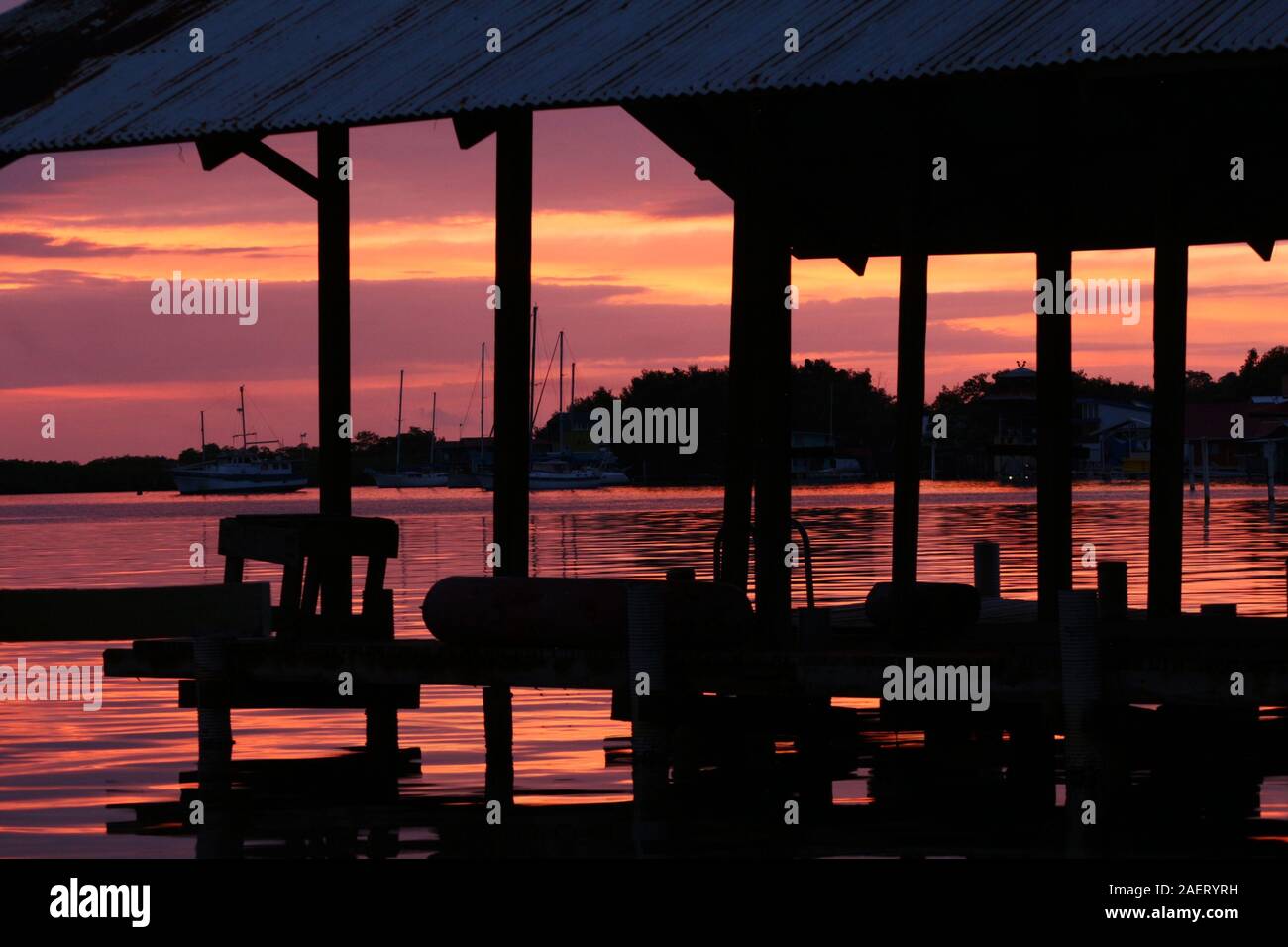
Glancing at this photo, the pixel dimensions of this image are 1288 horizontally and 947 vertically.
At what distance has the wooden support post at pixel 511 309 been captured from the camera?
16953mm

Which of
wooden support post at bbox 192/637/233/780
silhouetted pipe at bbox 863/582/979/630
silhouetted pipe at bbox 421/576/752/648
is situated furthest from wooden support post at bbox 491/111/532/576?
silhouetted pipe at bbox 863/582/979/630

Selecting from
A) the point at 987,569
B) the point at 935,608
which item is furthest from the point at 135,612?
the point at 987,569

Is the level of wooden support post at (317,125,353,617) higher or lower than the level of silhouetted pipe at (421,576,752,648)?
higher

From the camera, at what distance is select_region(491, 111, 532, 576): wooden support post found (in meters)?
17.0

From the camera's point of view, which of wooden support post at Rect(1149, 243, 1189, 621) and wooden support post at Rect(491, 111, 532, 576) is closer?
wooden support post at Rect(491, 111, 532, 576)

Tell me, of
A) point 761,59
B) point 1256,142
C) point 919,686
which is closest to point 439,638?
point 919,686

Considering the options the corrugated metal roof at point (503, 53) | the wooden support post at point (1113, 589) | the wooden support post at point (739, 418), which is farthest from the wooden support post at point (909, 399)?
the corrugated metal roof at point (503, 53)

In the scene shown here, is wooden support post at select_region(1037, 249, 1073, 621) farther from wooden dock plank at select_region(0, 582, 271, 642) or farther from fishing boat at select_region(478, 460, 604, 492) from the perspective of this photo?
fishing boat at select_region(478, 460, 604, 492)

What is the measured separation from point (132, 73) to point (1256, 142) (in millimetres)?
10567

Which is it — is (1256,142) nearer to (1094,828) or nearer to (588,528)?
(1094,828)

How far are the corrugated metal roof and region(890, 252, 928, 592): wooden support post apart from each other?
5426mm

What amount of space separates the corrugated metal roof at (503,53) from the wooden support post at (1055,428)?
5.87 feet

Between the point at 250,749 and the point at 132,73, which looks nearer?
the point at 132,73
